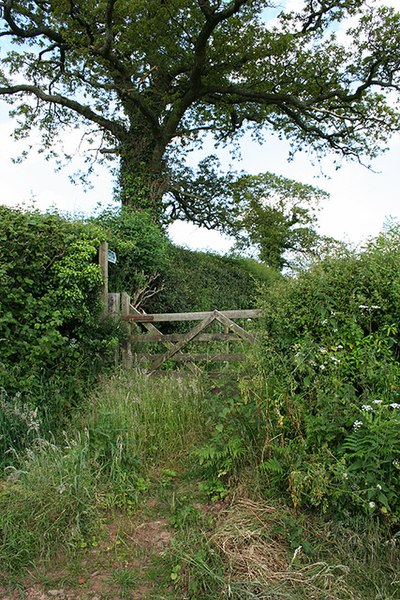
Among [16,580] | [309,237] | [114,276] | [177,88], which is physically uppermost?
[177,88]

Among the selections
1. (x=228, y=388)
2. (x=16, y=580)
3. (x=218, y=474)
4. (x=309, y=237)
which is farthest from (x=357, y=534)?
(x=309, y=237)

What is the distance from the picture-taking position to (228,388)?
4535mm

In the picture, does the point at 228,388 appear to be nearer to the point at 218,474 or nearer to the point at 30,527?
the point at 218,474

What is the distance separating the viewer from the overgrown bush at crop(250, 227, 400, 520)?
11.1ft

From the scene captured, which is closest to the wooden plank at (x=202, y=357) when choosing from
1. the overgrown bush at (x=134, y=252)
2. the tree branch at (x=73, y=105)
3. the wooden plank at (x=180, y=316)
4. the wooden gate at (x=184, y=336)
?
the wooden gate at (x=184, y=336)

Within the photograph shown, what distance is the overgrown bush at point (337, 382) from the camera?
3.38 m

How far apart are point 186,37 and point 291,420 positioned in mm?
13939

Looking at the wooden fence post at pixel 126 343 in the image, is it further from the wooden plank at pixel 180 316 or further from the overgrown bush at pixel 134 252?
the overgrown bush at pixel 134 252

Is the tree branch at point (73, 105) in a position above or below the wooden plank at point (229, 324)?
above

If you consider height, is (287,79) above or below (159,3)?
below

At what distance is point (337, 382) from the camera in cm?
374

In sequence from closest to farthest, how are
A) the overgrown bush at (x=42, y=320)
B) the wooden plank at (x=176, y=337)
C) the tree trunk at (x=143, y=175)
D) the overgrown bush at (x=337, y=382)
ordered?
the overgrown bush at (x=337, y=382), the overgrown bush at (x=42, y=320), the wooden plank at (x=176, y=337), the tree trunk at (x=143, y=175)

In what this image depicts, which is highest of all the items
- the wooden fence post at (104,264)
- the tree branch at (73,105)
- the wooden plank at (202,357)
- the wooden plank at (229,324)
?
the tree branch at (73,105)

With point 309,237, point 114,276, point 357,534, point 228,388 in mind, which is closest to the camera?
point 357,534
